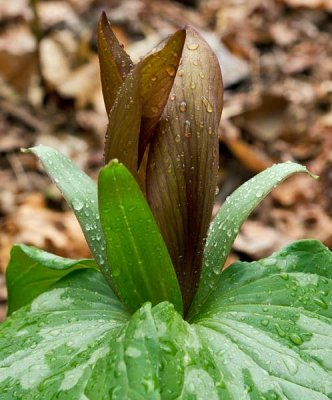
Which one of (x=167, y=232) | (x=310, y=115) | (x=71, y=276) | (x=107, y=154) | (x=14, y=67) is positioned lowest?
(x=310, y=115)

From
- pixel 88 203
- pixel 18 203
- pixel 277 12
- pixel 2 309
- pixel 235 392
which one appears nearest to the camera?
pixel 235 392

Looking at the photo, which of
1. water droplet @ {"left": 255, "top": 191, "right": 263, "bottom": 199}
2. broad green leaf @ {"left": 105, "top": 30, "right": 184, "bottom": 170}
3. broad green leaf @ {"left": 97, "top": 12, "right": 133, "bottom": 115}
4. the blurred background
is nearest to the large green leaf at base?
water droplet @ {"left": 255, "top": 191, "right": 263, "bottom": 199}

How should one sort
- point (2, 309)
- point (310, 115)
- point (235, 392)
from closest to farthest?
point (235, 392) → point (2, 309) → point (310, 115)

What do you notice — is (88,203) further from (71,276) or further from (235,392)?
(235,392)

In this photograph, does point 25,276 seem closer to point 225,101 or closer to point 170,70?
point 170,70

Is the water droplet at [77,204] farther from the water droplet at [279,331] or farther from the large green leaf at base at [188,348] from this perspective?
the water droplet at [279,331]

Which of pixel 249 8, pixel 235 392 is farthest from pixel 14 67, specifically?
pixel 235 392
